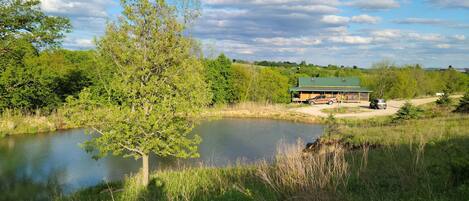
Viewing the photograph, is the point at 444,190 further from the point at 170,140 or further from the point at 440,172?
the point at 170,140

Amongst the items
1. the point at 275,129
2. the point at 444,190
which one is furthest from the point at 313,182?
the point at 275,129

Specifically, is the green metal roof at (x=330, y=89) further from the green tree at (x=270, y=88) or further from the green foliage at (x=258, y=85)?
the green foliage at (x=258, y=85)

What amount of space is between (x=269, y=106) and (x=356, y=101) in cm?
1499

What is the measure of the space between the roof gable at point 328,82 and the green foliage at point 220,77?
48.8ft

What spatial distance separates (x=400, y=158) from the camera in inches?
363

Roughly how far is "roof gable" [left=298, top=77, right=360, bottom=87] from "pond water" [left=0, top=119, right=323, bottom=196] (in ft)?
79.2

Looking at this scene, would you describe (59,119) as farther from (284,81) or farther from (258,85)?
(284,81)

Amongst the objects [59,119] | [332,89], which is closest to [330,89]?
[332,89]

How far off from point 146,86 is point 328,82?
2013 inches

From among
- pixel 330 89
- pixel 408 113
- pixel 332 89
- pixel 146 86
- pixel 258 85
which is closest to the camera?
pixel 146 86

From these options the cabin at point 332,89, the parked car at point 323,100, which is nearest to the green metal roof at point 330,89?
the cabin at point 332,89

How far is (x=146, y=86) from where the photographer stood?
9883 millimetres

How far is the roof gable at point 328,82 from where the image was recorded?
57500 mm

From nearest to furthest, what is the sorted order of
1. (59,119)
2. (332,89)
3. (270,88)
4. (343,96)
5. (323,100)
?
(59,119), (270,88), (323,100), (343,96), (332,89)
